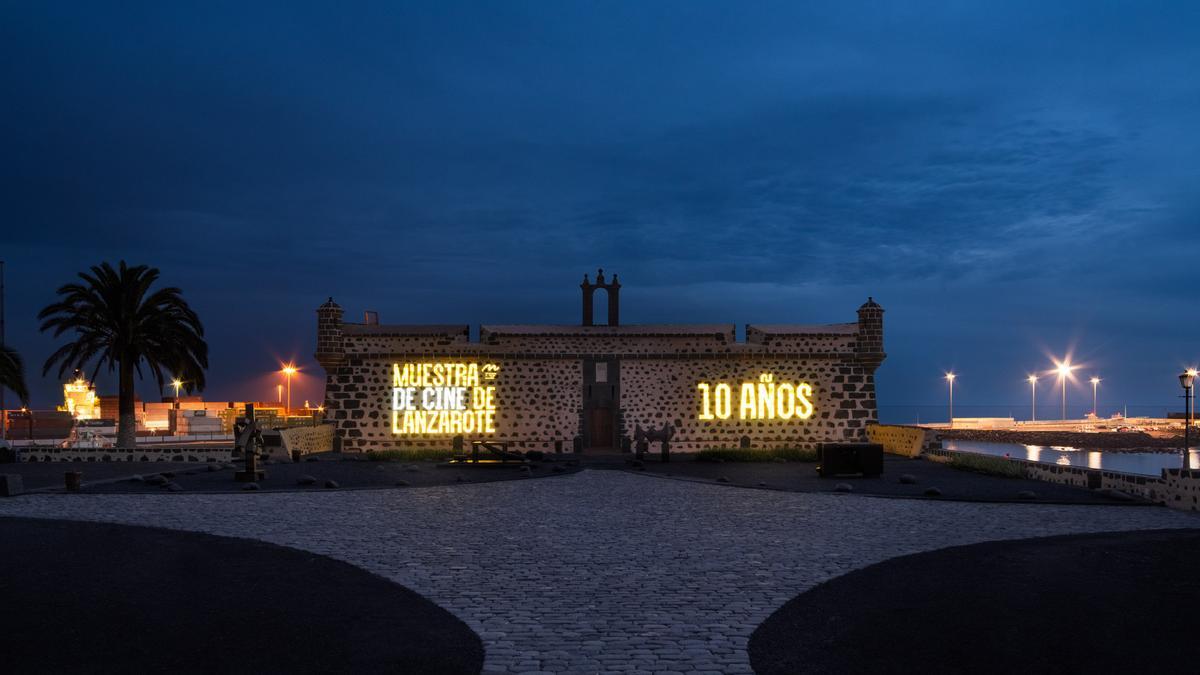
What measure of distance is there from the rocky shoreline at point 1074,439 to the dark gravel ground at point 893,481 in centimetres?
6342

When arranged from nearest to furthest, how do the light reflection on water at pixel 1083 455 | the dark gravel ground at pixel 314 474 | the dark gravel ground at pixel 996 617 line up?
the dark gravel ground at pixel 996 617 → the dark gravel ground at pixel 314 474 → the light reflection on water at pixel 1083 455

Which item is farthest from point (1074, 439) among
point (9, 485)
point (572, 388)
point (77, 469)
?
point (9, 485)

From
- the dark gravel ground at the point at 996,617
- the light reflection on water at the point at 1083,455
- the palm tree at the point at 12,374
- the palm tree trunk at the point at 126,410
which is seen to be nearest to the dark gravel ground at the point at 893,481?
the dark gravel ground at the point at 996,617

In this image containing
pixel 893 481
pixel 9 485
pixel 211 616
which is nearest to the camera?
pixel 211 616

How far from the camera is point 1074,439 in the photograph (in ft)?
295

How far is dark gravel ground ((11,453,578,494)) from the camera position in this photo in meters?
20.5

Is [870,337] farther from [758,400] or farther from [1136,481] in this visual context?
[1136,481]

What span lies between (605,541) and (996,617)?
5624mm

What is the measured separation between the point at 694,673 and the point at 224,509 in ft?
40.6

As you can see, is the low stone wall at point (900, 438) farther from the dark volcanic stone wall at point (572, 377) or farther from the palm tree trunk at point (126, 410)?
the palm tree trunk at point (126, 410)

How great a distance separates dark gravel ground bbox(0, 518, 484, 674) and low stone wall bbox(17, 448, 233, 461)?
16.7 meters

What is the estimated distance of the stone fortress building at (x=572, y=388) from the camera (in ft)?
111

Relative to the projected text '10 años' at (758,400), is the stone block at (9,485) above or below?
below

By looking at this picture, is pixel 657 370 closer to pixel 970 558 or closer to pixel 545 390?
pixel 545 390
